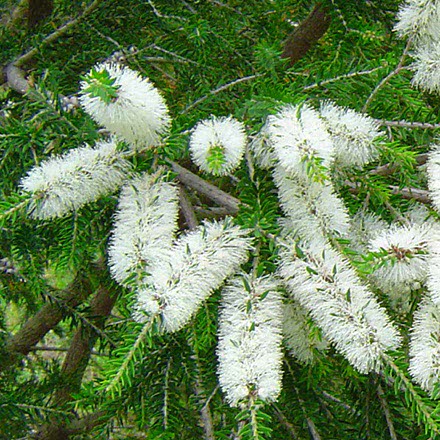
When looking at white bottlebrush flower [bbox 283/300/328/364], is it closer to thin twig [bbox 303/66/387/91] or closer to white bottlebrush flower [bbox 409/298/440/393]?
white bottlebrush flower [bbox 409/298/440/393]

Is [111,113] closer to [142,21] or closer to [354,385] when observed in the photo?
[354,385]

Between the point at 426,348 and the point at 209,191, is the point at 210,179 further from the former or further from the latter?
the point at 426,348

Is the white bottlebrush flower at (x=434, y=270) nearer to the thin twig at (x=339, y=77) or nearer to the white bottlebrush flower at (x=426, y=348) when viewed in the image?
the white bottlebrush flower at (x=426, y=348)

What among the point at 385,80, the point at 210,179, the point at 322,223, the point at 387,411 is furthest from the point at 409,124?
the point at 210,179

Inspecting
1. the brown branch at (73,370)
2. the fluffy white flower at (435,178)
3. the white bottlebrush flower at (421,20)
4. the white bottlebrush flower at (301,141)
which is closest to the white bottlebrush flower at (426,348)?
the fluffy white flower at (435,178)

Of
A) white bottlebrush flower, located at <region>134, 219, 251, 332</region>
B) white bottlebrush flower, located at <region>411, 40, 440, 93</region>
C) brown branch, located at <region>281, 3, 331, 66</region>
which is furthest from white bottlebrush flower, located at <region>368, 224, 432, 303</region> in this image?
brown branch, located at <region>281, 3, 331, 66</region>

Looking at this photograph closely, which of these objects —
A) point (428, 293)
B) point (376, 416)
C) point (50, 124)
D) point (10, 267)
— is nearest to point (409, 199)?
point (428, 293)
